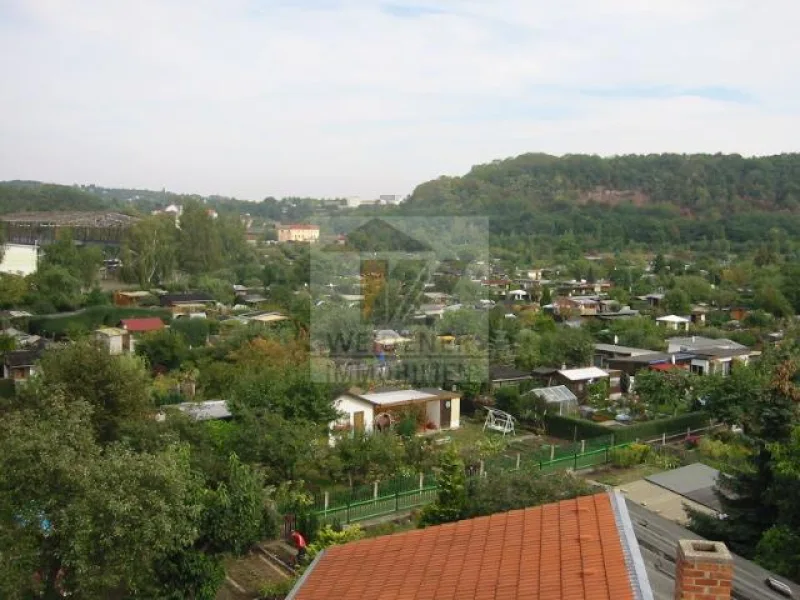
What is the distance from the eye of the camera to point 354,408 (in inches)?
557

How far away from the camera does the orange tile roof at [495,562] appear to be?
12.4 ft

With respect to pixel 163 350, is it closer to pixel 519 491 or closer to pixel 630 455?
pixel 630 455

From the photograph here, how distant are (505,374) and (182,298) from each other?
18331mm

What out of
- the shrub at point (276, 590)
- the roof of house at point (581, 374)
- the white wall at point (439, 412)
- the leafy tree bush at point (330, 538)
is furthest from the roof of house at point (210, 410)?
the roof of house at point (581, 374)

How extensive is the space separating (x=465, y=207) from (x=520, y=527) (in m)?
57.0

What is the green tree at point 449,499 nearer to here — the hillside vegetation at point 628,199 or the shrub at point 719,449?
the shrub at point 719,449

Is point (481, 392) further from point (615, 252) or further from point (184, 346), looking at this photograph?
point (615, 252)

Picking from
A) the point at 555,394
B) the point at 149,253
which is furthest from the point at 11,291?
the point at 555,394

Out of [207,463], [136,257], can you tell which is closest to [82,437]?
[207,463]

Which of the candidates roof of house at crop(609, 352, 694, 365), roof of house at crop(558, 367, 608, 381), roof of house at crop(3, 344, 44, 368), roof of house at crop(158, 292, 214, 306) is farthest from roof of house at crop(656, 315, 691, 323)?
roof of house at crop(3, 344, 44, 368)

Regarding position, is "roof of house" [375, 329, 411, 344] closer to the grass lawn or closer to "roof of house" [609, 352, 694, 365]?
"roof of house" [609, 352, 694, 365]

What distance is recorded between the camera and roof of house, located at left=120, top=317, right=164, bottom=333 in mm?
24422

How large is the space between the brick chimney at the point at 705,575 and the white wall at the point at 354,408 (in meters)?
10.7

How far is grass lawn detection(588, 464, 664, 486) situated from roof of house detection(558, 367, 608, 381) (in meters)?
4.61
